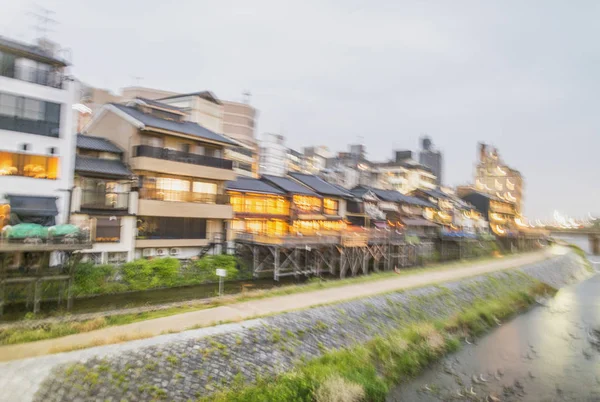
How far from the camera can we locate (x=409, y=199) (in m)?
58.1

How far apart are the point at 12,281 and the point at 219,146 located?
17709 mm

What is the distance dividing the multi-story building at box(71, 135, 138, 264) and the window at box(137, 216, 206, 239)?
3.19 feet

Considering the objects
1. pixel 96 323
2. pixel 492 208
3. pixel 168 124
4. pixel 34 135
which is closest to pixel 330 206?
pixel 168 124

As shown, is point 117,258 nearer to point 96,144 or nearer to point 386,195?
point 96,144

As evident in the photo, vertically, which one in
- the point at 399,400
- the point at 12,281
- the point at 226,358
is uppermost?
the point at 12,281

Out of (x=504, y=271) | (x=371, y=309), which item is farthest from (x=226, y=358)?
(x=504, y=271)

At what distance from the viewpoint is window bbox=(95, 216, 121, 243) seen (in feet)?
78.8

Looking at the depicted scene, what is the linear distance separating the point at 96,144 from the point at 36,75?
19.4ft

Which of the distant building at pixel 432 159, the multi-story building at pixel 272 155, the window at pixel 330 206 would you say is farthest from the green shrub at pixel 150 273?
the distant building at pixel 432 159

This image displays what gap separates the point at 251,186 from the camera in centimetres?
3591

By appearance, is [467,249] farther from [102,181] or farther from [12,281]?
[12,281]

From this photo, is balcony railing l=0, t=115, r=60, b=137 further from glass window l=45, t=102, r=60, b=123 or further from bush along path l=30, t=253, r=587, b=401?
bush along path l=30, t=253, r=587, b=401

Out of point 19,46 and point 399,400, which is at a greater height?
point 19,46

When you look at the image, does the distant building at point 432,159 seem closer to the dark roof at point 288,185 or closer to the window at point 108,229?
the dark roof at point 288,185
